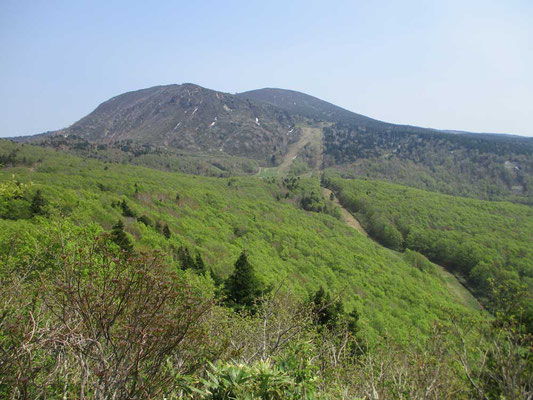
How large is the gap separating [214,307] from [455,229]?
87.5 m

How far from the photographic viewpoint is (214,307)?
10.3m

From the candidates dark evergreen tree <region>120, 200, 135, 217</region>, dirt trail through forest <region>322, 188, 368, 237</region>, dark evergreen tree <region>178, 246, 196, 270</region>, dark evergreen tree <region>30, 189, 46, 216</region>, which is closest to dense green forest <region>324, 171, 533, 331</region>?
dirt trail through forest <region>322, 188, 368, 237</region>

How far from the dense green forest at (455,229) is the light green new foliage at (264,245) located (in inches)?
357

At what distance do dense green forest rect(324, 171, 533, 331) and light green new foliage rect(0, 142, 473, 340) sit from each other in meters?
9.07

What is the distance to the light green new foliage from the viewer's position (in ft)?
83.7

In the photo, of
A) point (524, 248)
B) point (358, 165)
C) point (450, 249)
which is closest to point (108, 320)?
point (450, 249)

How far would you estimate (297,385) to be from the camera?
12.1 ft

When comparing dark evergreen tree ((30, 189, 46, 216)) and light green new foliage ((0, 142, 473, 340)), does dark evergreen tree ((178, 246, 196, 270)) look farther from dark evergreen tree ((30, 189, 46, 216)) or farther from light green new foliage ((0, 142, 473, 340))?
dark evergreen tree ((30, 189, 46, 216))

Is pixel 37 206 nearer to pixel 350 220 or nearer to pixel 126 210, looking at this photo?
pixel 126 210

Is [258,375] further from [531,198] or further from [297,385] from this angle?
[531,198]


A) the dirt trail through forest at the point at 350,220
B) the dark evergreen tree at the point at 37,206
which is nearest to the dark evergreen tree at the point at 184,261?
the dark evergreen tree at the point at 37,206

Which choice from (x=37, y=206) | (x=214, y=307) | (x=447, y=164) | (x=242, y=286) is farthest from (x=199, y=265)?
(x=447, y=164)

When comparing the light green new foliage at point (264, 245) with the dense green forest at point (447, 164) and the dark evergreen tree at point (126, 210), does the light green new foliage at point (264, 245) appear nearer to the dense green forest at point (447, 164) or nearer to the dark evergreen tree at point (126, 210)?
the dark evergreen tree at point (126, 210)

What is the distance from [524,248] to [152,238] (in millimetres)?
79692
